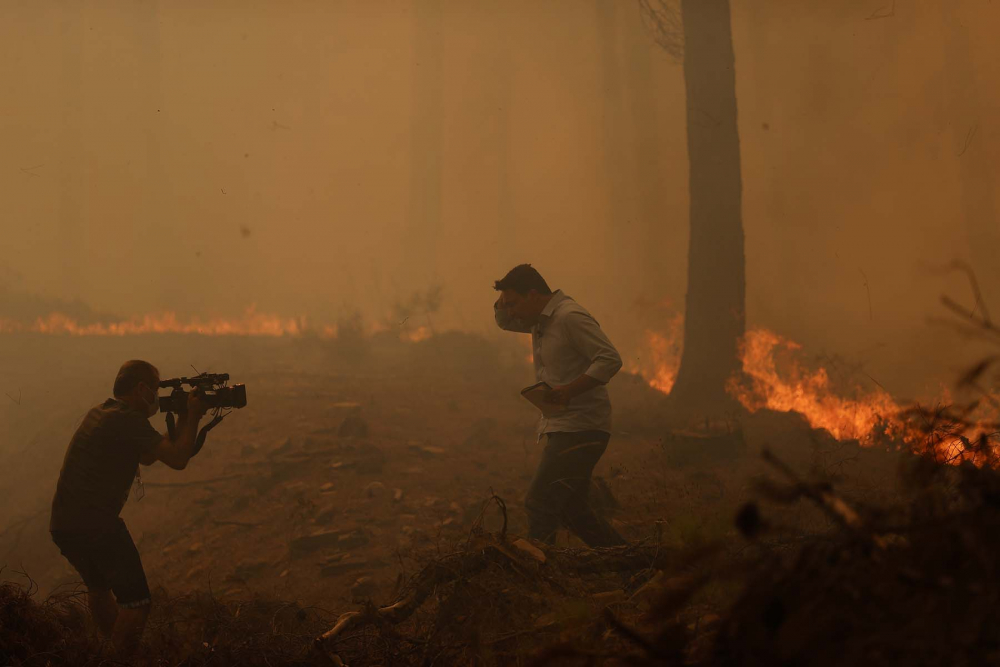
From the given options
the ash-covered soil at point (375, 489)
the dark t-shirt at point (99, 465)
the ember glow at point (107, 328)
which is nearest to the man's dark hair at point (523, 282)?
the ash-covered soil at point (375, 489)

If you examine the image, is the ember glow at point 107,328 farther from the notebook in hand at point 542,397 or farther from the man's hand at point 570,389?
the man's hand at point 570,389

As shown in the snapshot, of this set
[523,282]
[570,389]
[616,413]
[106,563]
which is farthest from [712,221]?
[106,563]

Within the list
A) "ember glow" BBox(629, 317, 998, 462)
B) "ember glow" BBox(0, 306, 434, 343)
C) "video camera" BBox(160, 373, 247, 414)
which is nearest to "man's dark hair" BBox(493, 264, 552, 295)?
"video camera" BBox(160, 373, 247, 414)

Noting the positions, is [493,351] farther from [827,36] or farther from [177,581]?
[827,36]

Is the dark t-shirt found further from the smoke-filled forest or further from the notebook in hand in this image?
the notebook in hand

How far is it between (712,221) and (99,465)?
8.85m

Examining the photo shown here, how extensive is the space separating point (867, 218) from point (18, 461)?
25174mm

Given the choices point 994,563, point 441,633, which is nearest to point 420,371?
point 441,633

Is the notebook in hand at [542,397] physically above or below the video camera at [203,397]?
below

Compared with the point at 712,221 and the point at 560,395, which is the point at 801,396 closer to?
the point at 712,221

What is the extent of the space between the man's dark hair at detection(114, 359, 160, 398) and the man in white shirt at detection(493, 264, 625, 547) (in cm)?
250

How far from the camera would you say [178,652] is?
3.24 metres

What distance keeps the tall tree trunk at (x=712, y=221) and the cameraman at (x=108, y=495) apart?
752cm

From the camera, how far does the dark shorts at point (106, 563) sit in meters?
4.01
